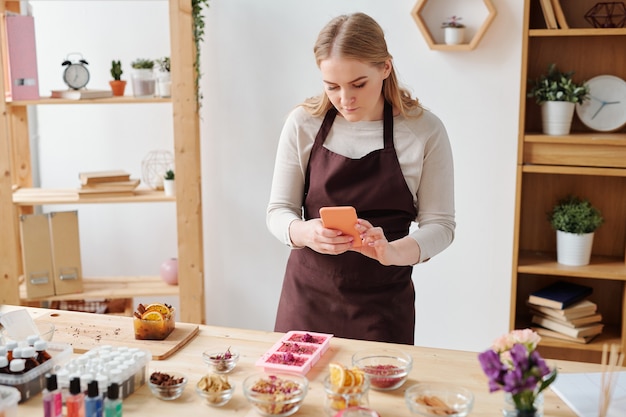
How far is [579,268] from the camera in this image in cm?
338

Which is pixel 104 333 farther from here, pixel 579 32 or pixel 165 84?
pixel 579 32

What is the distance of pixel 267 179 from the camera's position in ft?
13.0

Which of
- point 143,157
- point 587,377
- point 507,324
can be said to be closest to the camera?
point 587,377

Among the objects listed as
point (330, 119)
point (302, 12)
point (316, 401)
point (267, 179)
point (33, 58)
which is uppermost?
point (302, 12)

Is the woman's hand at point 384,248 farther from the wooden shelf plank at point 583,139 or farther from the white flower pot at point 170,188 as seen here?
the white flower pot at point 170,188

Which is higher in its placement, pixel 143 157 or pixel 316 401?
pixel 143 157

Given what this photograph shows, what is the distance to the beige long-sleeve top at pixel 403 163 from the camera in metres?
2.30

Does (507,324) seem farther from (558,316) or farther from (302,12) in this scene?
(302,12)

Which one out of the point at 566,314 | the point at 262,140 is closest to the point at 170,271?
the point at 262,140

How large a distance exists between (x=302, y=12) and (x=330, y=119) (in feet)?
4.98

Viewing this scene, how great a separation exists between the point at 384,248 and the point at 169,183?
1864 millimetres

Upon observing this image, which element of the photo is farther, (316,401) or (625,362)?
(625,362)

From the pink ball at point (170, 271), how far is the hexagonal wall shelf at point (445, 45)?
1700mm

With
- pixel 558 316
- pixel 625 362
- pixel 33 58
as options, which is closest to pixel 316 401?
pixel 558 316
